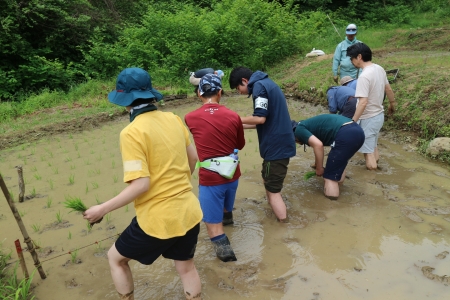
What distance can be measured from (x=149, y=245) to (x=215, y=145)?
126 cm

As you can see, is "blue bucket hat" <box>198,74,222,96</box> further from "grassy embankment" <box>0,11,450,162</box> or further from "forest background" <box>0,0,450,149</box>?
"forest background" <box>0,0,450,149</box>

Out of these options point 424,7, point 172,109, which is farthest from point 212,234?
point 424,7

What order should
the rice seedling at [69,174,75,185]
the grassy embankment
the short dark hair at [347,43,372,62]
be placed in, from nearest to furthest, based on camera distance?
the short dark hair at [347,43,372,62], the rice seedling at [69,174,75,185], the grassy embankment

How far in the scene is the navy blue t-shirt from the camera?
373cm

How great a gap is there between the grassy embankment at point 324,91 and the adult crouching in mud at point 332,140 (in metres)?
2.04

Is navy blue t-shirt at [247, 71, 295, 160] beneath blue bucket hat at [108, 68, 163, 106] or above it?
beneath

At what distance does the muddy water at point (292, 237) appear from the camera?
300 centimetres

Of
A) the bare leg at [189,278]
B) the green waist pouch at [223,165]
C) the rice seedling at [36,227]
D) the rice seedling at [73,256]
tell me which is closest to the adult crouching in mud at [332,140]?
the green waist pouch at [223,165]

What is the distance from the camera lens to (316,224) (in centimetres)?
394

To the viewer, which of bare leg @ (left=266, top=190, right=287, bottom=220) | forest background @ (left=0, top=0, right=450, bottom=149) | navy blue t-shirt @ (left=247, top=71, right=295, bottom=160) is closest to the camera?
navy blue t-shirt @ (left=247, top=71, right=295, bottom=160)

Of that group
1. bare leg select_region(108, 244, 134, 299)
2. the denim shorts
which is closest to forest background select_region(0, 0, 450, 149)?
the denim shorts

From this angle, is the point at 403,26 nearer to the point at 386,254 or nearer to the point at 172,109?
the point at 172,109

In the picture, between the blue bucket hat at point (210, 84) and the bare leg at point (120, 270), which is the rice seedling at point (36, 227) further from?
the blue bucket hat at point (210, 84)

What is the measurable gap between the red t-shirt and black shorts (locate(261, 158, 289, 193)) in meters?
0.65
